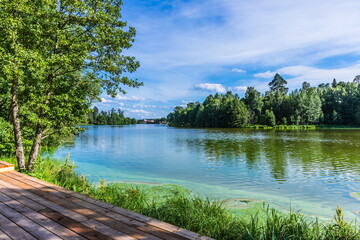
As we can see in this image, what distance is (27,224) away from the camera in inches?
142

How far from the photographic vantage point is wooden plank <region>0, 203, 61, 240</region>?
326 centimetres

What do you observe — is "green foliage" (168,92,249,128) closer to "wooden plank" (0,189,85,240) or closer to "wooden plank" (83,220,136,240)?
"wooden plank" (0,189,85,240)

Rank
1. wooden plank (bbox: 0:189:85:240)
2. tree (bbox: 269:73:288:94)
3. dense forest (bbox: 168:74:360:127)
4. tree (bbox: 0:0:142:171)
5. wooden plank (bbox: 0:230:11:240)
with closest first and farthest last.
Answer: wooden plank (bbox: 0:230:11:240), wooden plank (bbox: 0:189:85:240), tree (bbox: 0:0:142:171), dense forest (bbox: 168:74:360:127), tree (bbox: 269:73:288:94)

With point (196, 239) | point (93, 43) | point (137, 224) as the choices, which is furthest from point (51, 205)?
point (93, 43)

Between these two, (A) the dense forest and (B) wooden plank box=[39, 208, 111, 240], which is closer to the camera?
(B) wooden plank box=[39, 208, 111, 240]

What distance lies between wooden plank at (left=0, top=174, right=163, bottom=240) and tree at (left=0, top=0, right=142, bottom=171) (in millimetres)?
3447

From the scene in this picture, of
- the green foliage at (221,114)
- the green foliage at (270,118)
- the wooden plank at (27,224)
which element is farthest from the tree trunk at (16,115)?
Result: the green foliage at (270,118)

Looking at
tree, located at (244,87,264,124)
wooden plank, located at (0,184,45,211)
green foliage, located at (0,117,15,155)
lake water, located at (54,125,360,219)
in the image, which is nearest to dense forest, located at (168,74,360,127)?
tree, located at (244,87,264,124)

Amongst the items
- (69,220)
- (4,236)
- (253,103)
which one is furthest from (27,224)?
(253,103)

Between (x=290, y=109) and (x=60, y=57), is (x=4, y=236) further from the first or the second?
(x=290, y=109)

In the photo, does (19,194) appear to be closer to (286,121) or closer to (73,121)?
(73,121)

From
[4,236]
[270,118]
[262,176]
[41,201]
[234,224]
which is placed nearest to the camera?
[4,236]

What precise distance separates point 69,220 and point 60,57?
242 inches

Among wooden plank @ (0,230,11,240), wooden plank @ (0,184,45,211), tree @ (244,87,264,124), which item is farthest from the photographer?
tree @ (244,87,264,124)
